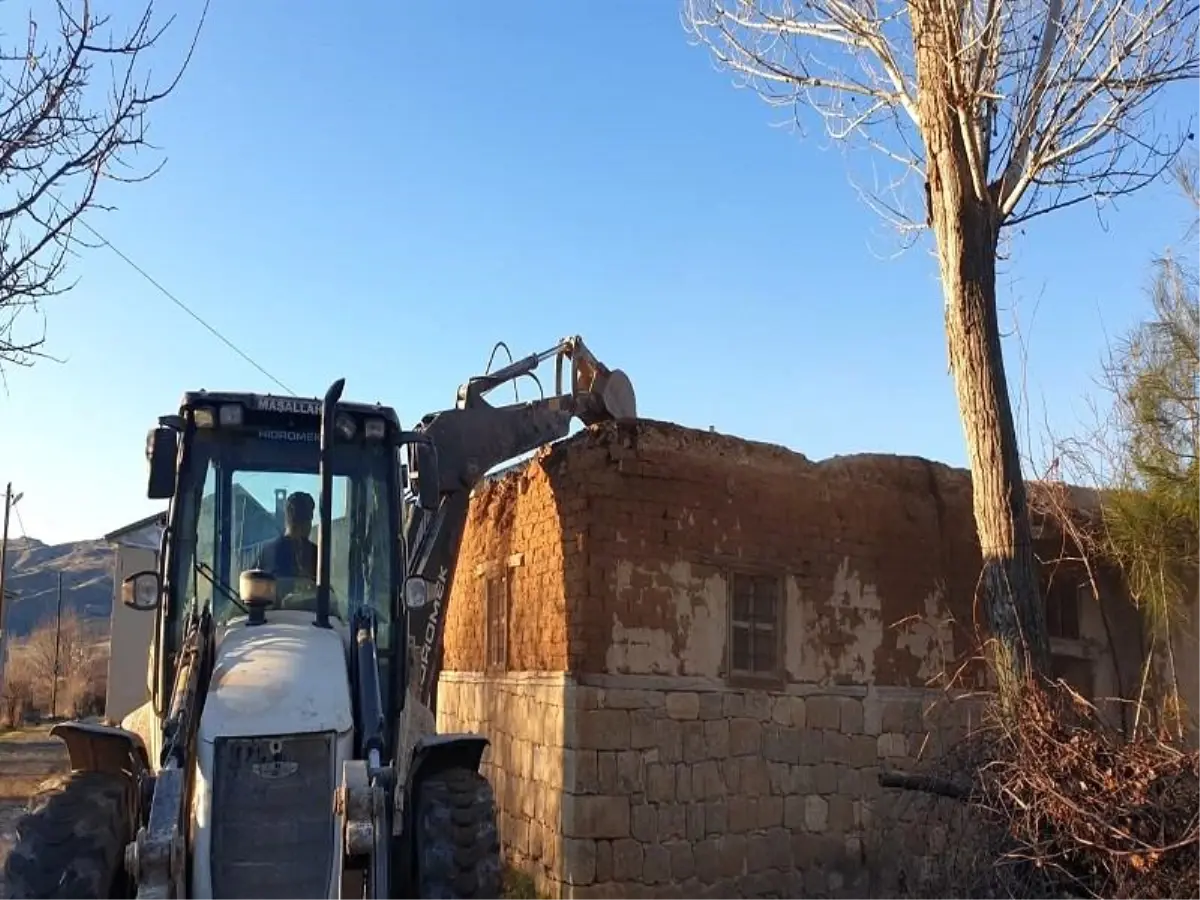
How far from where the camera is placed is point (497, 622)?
38.7ft

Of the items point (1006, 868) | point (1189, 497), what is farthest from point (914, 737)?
point (1006, 868)

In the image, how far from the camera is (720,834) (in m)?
9.94

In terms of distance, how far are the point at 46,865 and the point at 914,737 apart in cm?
828

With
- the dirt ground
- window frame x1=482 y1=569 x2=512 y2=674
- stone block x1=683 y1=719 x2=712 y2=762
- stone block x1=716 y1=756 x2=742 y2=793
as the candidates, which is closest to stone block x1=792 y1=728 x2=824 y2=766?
stone block x1=716 y1=756 x2=742 y2=793

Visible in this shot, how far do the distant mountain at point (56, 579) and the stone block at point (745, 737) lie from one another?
273 ft

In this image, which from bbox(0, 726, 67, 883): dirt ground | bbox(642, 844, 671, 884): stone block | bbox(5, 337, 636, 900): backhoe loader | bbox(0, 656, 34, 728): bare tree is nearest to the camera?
bbox(5, 337, 636, 900): backhoe loader

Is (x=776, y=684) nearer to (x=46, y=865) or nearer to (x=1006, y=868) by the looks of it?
(x=1006, y=868)

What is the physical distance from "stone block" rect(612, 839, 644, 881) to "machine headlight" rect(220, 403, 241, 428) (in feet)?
15.9

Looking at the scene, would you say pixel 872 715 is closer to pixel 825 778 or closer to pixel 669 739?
pixel 825 778

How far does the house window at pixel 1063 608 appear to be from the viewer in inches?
517

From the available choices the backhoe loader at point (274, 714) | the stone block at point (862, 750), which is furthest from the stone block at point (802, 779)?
the backhoe loader at point (274, 714)

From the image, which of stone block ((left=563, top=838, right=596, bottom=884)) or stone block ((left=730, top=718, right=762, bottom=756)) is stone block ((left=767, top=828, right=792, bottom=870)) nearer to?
stone block ((left=730, top=718, right=762, bottom=756))

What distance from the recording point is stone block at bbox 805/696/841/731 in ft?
35.5

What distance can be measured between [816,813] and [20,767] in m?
18.5
